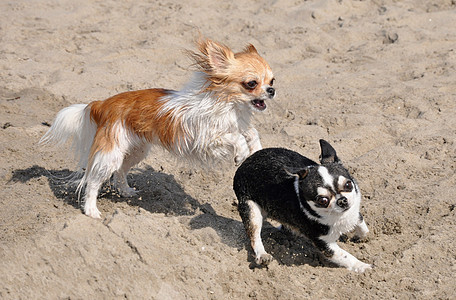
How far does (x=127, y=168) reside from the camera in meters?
5.46

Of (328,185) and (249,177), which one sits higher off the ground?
(328,185)

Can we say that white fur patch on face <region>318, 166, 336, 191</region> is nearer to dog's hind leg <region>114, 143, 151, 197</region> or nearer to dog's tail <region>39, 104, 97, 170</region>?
dog's hind leg <region>114, 143, 151, 197</region>

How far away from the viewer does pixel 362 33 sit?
336 inches

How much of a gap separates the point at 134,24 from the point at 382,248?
609cm

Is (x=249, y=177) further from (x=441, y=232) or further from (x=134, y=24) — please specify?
(x=134, y=24)

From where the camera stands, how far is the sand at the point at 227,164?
393 centimetres

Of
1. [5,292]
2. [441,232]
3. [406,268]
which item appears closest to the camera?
[5,292]

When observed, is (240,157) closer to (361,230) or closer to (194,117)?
(194,117)

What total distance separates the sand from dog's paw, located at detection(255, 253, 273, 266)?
3.0 inches

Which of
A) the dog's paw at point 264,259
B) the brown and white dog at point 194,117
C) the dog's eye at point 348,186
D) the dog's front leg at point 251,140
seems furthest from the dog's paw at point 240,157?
the dog's eye at point 348,186

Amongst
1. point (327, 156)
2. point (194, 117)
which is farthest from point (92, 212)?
point (327, 156)

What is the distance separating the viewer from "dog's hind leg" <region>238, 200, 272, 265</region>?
4.22 meters

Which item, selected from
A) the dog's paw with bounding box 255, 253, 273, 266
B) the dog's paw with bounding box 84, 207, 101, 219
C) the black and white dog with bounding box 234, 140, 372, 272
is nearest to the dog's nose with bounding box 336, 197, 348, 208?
the black and white dog with bounding box 234, 140, 372, 272

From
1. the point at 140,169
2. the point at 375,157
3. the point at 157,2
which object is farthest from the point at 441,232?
the point at 157,2
